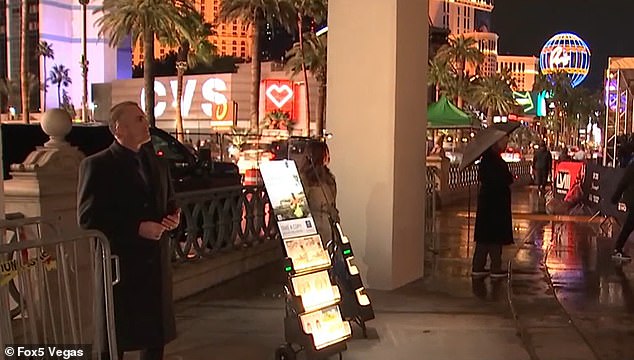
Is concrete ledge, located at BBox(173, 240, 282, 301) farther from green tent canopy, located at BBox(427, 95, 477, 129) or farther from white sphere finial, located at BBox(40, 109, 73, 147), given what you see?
green tent canopy, located at BBox(427, 95, 477, 129)

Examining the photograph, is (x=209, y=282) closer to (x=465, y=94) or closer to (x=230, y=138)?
(x=230, y=138)

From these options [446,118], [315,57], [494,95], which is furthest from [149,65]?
[494,95]

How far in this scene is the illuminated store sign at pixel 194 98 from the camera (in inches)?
2970

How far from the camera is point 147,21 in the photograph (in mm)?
44344

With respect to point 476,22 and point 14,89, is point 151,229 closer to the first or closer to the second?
point 14,89

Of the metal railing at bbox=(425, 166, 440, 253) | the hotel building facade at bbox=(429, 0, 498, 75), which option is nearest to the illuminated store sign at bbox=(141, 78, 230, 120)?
the metal railing at bbox=(425, 166, 440, 253)

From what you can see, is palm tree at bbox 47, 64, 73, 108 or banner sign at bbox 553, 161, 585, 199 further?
A: palm tree at bbox 47, 64, 73, 108

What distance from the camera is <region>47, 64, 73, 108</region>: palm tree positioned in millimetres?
91312

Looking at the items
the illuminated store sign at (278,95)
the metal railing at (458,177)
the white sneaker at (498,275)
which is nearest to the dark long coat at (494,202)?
the white sneaker at (498,275)

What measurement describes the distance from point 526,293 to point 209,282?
4005 mm

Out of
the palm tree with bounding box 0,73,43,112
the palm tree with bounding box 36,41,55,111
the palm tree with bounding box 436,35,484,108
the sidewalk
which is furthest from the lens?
the palm tree with bounding box 36,41,55,111

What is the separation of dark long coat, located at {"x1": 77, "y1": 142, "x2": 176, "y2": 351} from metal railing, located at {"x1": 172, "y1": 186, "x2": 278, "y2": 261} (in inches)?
166

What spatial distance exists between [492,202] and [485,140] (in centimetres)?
89

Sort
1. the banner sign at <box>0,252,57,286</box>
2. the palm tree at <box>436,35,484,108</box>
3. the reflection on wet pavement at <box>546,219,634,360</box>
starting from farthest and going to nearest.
→ the palm tree at <box>436,35,484,108</box> → the reflection on wet pavement at <box>546,219,634,360</box> → the banner sign at <box>0,252,57,286</box>
